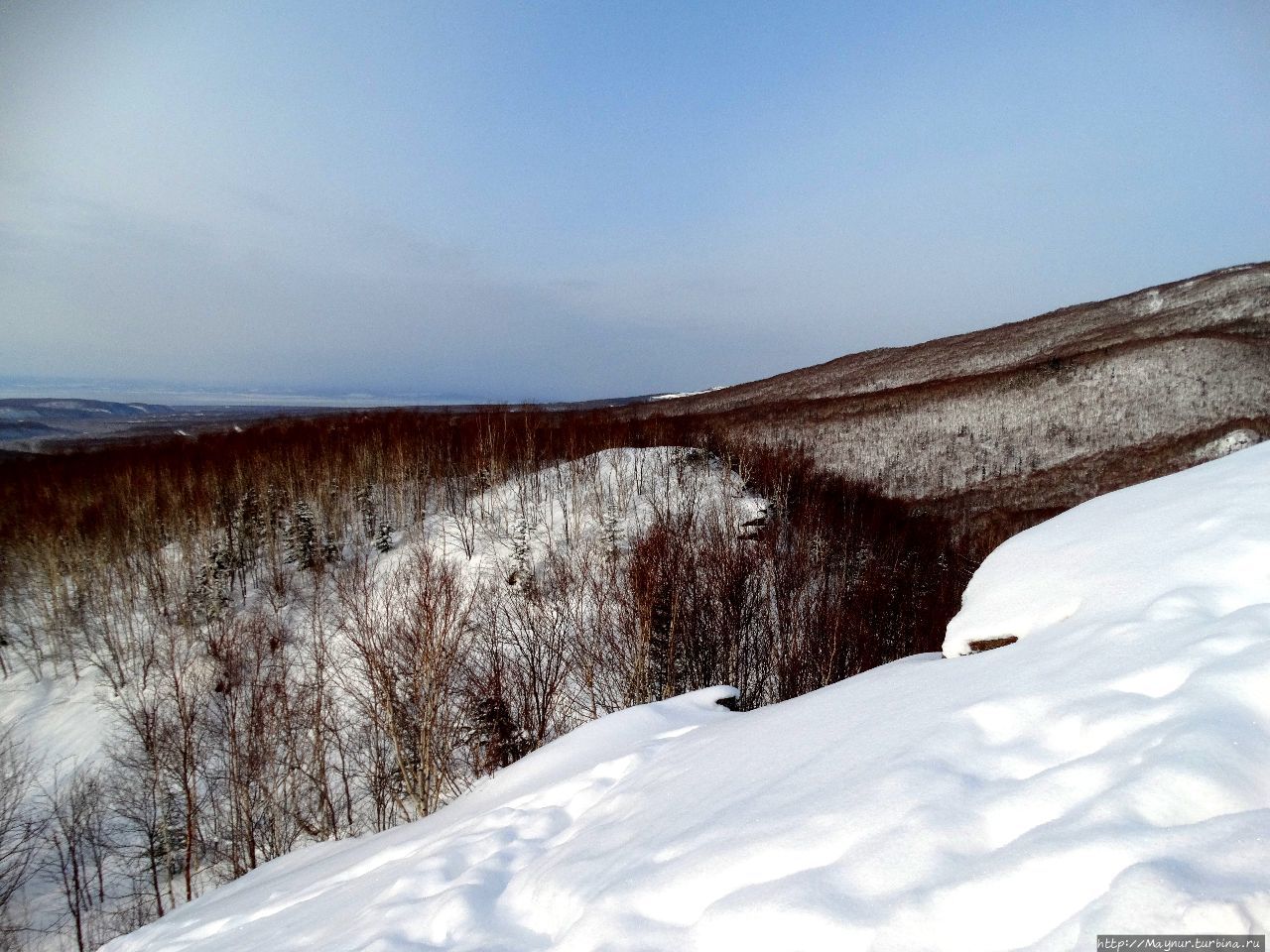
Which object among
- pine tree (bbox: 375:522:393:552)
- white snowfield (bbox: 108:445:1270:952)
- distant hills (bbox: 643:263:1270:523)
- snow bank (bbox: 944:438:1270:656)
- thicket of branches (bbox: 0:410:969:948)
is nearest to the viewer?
white snowfield (bbox: 108:445:1270:952)

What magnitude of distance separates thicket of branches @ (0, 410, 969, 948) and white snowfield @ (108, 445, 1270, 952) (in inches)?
360

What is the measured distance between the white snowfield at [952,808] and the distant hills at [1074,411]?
22864mm

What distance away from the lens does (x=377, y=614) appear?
53.6 ft

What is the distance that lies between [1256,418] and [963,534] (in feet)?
44.1

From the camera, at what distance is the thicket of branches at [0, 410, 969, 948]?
15.1m

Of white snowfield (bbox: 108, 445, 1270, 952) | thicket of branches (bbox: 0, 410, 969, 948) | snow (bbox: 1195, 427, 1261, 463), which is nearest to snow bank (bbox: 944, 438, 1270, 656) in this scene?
white snowfield (bbox: 108, 445, 1270, 952)

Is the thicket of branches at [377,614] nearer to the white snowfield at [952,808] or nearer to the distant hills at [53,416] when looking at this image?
the white snowfield at [952,808]

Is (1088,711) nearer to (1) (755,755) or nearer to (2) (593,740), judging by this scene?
(1) (755,755)

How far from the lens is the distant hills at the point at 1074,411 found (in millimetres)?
24406

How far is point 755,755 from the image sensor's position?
387 cm

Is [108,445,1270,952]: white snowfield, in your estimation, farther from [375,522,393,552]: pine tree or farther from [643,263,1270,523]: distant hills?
[375,522,393,552]: pine tree

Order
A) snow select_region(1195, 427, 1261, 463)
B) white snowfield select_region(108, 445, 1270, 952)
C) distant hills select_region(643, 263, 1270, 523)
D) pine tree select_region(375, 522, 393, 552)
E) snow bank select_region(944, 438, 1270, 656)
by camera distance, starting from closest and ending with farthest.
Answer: white snowfield select_region(108, 445, 1270, 952)
snow bank select_region(944, 438, 1270, 656)
snow select_region(1195, 427, 1261, 463)
distant hills select_region(643, 263, 1270, 523)
pine tree select_region(375, 522, 393, 552)


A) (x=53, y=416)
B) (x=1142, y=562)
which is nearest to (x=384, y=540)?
(x=1142, y=562)

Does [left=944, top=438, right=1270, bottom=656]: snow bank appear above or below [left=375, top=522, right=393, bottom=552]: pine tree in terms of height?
above
